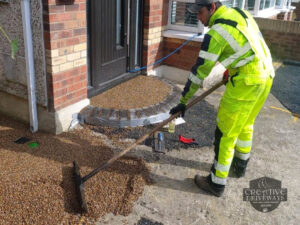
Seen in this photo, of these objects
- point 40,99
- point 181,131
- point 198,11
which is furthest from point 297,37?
point 40,99

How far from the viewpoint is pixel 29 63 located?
4020 millimetres

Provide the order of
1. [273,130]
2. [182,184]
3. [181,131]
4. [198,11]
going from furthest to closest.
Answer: [273,130]
[181,131]
[182,184]
[198,11]

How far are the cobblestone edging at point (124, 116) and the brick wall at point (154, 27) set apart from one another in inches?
66.4

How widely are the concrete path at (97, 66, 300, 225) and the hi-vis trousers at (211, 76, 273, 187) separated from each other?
12.3 inches

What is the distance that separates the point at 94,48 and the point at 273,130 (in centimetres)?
309

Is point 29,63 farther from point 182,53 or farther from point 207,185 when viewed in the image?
point 182,53

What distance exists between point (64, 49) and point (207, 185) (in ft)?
7.92

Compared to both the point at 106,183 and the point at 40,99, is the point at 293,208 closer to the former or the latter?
the point at 106,183

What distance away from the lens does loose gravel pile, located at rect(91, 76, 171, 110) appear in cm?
496

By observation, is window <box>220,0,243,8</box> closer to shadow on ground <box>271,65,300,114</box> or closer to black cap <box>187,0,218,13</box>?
shadow on ground <box>271,65,300,114</box>

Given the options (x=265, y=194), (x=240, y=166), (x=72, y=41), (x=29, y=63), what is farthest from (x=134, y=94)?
(x=265, y=194)

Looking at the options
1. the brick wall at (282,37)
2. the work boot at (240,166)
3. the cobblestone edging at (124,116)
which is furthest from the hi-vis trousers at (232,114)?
the brick wall at (282,37)

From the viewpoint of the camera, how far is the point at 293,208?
3361 millimetres

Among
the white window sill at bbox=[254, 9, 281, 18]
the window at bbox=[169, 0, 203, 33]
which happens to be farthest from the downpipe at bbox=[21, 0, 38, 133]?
the white window sill at bbox=[254, 9, 281, 18]
